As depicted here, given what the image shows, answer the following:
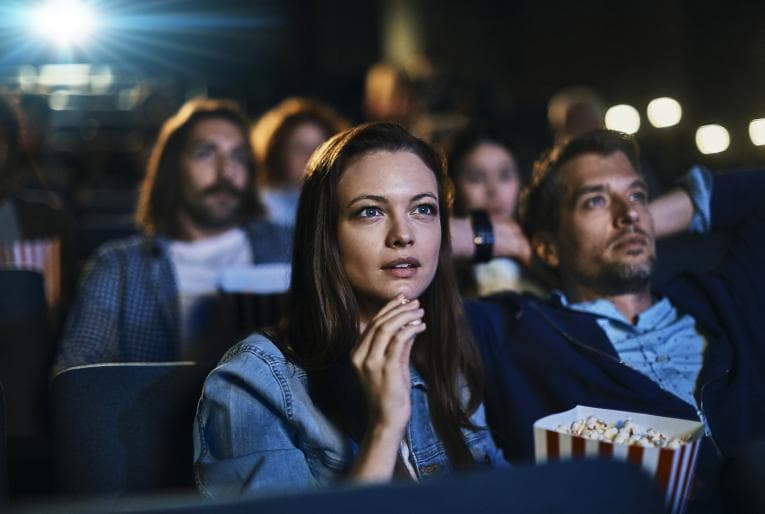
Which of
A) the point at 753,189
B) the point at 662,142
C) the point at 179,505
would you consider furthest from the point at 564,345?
the point at 662,142

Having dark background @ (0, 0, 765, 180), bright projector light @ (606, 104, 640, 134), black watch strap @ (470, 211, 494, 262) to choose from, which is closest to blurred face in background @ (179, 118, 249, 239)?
black watch strap @ (470, 211, 494, 262)

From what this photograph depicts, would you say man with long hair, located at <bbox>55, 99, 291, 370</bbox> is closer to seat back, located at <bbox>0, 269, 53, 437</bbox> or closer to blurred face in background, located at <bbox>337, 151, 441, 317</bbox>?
seat back, located at <bbox>0, 269, 53, 437</bbox>

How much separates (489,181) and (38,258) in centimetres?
141

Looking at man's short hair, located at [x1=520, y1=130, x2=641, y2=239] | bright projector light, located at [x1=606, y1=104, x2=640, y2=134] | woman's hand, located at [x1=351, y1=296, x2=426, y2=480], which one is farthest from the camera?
bright projector light, located at [x1=606, y1=104, x2=640, y2=134]

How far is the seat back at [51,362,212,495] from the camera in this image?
4.24ft

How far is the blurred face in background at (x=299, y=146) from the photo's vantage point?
3209mm

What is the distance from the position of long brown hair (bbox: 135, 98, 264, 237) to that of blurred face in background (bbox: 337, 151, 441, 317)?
49.3 inches

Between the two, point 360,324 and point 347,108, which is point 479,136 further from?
point 347,108

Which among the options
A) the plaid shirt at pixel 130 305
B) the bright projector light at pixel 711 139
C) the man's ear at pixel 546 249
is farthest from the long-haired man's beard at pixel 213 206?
the bright projector light at pixel 711 139

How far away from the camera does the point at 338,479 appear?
1.21 metres

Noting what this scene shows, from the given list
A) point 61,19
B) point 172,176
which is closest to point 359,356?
point 172,176

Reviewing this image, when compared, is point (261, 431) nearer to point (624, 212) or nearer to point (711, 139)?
point (624, 212)

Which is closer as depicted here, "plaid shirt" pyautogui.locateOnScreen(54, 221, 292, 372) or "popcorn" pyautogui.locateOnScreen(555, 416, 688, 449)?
"popcorn" pyautogui.locateOnScreen(555, 416, 688, 449)

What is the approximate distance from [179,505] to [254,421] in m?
0.61
